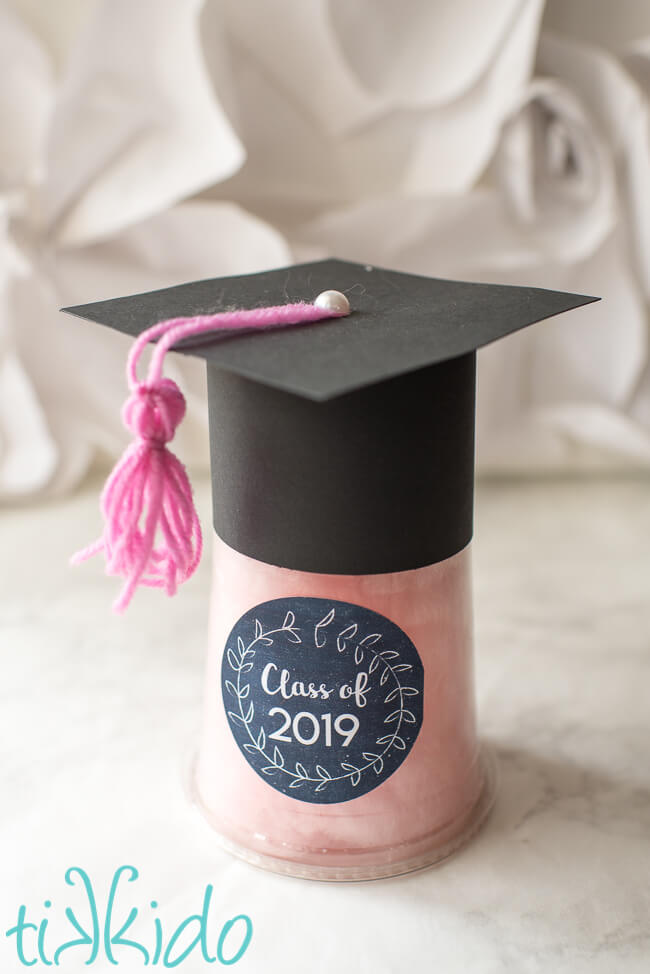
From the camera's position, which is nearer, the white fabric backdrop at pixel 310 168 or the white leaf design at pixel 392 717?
the white leaf design at pixel 392 717

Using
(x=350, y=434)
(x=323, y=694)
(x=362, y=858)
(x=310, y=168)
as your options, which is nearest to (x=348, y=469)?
(x=350, y=434)

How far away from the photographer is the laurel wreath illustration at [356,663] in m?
0.60

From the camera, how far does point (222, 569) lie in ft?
2.09

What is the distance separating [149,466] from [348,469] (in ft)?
0.36

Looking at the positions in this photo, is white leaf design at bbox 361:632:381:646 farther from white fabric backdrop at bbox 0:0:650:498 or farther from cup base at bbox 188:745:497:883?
white fabric backdrop at bbox 0:0:650:498

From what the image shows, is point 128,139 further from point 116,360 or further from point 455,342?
point 455,342

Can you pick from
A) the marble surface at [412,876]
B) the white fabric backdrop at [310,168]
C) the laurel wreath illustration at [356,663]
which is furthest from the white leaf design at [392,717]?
the white fabric backdrop at [310,168]

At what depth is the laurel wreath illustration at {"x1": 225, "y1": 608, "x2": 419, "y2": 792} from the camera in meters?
0.60

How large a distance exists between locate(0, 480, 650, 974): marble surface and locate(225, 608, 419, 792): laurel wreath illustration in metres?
0.07

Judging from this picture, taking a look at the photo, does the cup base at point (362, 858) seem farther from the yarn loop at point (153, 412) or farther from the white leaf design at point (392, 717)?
the yarn loop at point (153, 412)

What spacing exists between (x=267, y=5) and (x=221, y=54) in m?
0.07

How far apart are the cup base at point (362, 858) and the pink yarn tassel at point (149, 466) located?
19 cm

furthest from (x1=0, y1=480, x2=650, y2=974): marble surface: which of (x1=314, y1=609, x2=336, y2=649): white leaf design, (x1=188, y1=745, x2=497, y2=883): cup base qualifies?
(x1=314, y1=609, x2=336, y2=649): white leaf design

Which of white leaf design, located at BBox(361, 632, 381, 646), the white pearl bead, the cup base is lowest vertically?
the cup base
